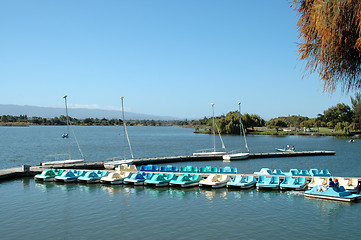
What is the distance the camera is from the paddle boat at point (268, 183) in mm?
29234

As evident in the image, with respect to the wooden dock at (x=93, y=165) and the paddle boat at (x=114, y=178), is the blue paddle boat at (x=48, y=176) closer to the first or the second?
the wooden dock at (x=93, y=165)

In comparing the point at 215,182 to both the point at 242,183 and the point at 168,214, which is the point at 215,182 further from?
the point at 168,214

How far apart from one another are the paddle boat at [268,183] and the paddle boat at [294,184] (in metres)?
0.51

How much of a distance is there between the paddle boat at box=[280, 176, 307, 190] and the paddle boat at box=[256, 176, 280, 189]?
51 centimetres

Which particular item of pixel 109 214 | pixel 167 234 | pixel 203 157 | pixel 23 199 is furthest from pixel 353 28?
pixel 203 157

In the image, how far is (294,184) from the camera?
2919cm

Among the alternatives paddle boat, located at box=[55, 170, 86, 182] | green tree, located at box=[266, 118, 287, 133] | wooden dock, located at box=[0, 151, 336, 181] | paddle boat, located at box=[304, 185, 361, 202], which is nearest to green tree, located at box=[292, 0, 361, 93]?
paddle boat, located at box=[304, 185, 361, 202]

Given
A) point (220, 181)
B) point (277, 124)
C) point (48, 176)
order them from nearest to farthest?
point (220, 181)
point (48, 176)
point (277, 124)

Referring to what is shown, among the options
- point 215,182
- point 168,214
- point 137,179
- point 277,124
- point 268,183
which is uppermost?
point 277,124

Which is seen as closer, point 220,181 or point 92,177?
point 220,181

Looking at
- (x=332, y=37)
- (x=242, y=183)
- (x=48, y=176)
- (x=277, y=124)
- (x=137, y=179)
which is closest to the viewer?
(x=332, y=37)

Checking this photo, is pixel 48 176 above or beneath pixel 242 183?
above

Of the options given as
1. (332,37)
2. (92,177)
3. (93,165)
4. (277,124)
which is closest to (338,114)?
(277,124)

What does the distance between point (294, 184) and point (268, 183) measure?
223 cm
